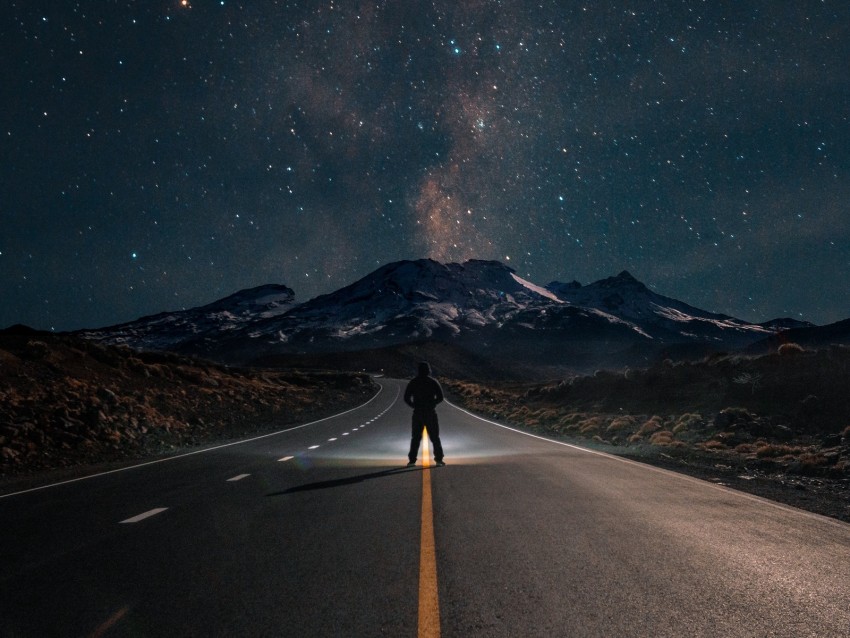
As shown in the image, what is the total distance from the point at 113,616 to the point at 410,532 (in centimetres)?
294

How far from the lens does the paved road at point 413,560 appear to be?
12.3 ft

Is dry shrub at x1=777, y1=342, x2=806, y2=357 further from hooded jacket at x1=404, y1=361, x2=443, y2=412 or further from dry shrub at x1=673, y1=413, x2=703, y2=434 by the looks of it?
hooded jacket at x1=404, y1=361, x2=443, y2=412

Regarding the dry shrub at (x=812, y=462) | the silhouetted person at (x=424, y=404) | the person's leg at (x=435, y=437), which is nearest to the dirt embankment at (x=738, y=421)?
the dry shrub at (x=812, y=462)

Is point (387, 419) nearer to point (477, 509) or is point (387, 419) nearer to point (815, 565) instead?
point (477, 509)

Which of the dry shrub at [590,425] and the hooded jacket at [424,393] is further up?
the hooded jacket at [424,393]

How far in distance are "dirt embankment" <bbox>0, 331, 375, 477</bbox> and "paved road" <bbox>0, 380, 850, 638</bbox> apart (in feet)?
21.7

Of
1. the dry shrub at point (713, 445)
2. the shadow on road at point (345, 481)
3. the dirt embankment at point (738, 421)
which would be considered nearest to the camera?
the shadow on road at point (345, 481)

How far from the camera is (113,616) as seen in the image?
3865 millimetres

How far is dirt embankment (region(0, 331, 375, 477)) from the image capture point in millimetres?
14859

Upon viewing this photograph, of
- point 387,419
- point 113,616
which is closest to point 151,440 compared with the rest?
point 387,419

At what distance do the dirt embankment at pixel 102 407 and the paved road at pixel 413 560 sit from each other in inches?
260

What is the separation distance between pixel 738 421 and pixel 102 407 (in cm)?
2056

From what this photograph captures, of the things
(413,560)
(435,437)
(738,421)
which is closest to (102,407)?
(435,437)

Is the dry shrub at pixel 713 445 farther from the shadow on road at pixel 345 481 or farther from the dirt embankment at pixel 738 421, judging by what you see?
the shadow on road at pixel 345 481
